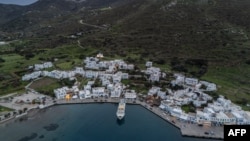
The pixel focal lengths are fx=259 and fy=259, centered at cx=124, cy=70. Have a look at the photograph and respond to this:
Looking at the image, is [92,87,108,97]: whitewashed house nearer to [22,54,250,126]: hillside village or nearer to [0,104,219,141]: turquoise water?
[22,54,250,126]: hillside village

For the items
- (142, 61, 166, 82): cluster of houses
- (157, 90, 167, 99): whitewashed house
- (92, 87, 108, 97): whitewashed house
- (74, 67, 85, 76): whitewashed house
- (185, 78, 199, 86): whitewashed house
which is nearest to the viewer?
(157, 90, 167, 99): whitewashed house

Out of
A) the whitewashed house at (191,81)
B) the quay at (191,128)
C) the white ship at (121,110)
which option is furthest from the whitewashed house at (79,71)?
the whitewashed house at (191,81)

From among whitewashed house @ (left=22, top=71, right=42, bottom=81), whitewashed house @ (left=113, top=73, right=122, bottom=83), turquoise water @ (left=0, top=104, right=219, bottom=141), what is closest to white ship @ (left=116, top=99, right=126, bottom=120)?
turquoise water @ (left=0, top=104, right=219, bottom=141)

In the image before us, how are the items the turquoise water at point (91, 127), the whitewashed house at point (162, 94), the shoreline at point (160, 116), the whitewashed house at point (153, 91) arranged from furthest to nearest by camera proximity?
the whitewashed house at point (153, 91)
the whitewashed house at point (162, 94)
the turquoise water at point (91, 127)
the shoreline at point (160, 116)

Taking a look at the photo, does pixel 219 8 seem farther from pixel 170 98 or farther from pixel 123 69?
pixel 170 98

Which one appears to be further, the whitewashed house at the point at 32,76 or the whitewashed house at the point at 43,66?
the whitewashed house at the point at 43,66

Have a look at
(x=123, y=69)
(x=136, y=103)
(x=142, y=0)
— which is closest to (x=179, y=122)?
(x=136, y=103)

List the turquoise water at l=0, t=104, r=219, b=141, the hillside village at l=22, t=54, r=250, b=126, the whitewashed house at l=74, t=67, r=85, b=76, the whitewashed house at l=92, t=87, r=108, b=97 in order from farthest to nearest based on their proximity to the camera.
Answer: the whitewashed house at l=74, t=67, r=85, b=76, the whitewashed house at l=92, t=87, r=108, b=97, the hillside village at l=22, t=54, r=250, b=126, the turquoise water at l=0, t=104, r=219, b=141

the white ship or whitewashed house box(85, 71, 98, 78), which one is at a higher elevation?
whitewashed house box(85, 71, 98, 78)

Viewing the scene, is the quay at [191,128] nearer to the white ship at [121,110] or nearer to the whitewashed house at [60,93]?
the white ship at [121,110]
